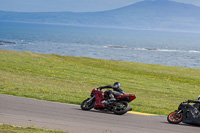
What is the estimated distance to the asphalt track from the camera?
10.8 m

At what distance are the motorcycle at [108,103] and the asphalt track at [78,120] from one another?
0.77 ft

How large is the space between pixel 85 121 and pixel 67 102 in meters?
5.20

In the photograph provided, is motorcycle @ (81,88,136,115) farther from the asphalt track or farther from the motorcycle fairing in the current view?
the asphalt track

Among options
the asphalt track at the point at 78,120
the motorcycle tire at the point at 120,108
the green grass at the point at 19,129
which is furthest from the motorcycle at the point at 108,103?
the green grass at the point at 19,129

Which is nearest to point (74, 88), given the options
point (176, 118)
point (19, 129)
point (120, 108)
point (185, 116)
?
point (120, 108)

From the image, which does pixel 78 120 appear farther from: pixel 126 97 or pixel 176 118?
pixel 176 118

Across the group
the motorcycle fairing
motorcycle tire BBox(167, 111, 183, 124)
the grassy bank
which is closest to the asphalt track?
motorcycle tire BBox(167, 111, 183, 124)

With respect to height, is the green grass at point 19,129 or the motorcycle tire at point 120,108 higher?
the motorcycle tire at point 120,108

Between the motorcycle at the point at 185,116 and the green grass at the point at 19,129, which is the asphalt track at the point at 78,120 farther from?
the green grass at the point at 19,129

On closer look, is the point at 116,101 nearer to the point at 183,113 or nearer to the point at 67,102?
the point at 183,113

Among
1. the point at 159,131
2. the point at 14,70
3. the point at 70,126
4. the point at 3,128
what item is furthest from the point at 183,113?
the point at 14,70

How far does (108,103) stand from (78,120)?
2181 mm

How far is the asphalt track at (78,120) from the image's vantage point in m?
10.8

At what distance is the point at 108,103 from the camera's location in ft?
Answer: 45.6
